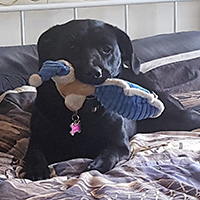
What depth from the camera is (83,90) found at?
1.16 metres

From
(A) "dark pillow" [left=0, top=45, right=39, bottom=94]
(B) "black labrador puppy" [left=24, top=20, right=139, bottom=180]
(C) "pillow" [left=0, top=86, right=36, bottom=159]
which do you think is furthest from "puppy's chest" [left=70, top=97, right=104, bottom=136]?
(A) "dark pillow" [left=0, top=45, right=39, bottom=94]

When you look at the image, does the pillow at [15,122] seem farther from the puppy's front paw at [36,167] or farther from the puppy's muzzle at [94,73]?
the puppy's muzzle at [94,73]

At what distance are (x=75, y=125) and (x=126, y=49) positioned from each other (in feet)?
0.87

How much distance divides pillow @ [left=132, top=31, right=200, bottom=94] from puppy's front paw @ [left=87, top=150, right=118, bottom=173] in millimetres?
611

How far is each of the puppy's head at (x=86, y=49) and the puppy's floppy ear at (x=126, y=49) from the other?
1.4 inches

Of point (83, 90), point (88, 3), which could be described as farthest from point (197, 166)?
point (88, 3)

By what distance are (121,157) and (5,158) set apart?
12.6 inches

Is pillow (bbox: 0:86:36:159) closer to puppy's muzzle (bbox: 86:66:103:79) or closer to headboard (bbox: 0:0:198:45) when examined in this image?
puppy's muzzle (bbox: 86:66:103:79)

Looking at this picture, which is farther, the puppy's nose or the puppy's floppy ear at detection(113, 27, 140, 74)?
the puppy's floppy ear at detection(113, 27, 140, 74)

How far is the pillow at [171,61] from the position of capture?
181cm

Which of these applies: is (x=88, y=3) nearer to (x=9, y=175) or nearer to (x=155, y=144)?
(x=155, y=144)

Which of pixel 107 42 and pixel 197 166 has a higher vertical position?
pixel 107 42

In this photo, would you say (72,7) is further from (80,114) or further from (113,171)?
(113,171)

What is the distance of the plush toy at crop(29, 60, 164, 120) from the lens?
1.12 m
